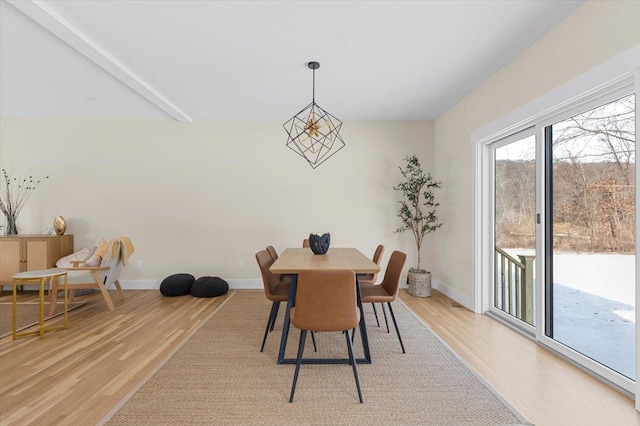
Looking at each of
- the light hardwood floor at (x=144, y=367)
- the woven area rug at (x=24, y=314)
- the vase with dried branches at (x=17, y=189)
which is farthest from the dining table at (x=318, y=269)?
the vase with dried branches at (x=17, y=189)

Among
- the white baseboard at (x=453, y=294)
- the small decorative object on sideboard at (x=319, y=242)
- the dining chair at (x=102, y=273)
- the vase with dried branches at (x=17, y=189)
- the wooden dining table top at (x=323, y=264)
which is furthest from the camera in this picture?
the vase with dried branches at (x=17, y=189)

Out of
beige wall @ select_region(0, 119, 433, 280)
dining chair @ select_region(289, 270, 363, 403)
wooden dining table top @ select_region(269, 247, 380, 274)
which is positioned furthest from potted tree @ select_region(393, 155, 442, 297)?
dining chair @ select_region(289, 270, 363, 403)

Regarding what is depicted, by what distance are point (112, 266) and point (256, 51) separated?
311cm

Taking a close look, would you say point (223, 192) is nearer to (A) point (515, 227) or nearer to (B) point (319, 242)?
(B) point (319, 242)

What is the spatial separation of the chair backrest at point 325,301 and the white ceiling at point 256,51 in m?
1.87

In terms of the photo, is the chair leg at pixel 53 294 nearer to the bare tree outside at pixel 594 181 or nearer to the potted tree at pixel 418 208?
the potted tree at pixel 418 208

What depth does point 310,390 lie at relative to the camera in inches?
85.7

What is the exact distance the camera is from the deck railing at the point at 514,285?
327 cm

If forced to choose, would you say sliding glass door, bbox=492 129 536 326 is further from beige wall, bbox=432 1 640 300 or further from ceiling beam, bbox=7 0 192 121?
ceiling beam, bbox=7 0 192 121

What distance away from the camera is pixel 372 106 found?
4551 millimetres

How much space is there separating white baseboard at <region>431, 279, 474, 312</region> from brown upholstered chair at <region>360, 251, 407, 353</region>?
1.60m

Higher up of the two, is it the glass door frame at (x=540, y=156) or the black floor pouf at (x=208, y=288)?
the glass door frame at (x=540, y=156)

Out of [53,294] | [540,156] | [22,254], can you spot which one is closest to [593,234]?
[540,156]

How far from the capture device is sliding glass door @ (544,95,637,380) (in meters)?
2.21
